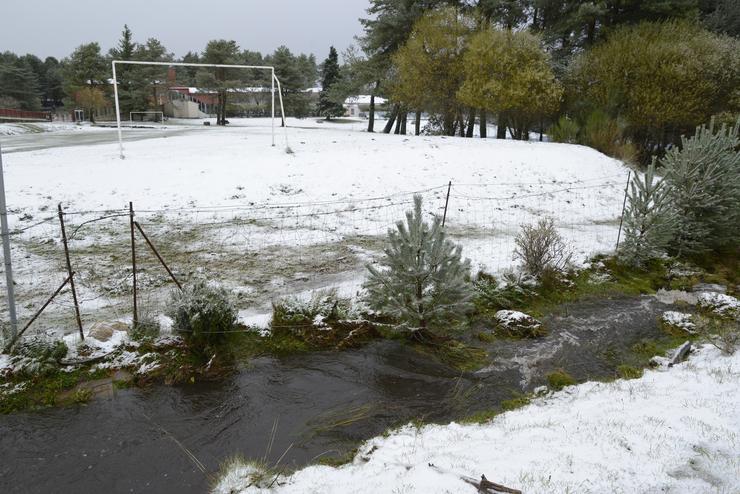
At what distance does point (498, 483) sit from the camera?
3332mm

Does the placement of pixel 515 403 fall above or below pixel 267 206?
below

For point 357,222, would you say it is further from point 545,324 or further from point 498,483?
Result: point 498,483

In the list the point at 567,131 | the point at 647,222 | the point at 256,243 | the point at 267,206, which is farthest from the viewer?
the point at 567,131

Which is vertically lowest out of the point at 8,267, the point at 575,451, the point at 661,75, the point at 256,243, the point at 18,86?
the point at 575,451

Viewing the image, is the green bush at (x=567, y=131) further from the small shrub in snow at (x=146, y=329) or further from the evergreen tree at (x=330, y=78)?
the evergreen tree at (x=330, y=78)

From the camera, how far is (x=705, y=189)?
31.3 feet

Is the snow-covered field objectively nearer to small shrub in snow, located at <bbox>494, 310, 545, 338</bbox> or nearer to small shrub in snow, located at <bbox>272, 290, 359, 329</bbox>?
small shrub in snow, located at <bbox>494, 310, 545, 338</bbox>

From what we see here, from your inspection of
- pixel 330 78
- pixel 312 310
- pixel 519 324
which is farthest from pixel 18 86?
pixel 519 324

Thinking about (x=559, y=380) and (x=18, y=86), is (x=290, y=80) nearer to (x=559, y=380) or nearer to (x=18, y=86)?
(x=18, y=86)

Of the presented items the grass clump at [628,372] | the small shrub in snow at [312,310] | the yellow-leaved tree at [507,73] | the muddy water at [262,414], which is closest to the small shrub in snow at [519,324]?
the muddy water at [262,414]

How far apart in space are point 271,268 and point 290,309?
1.91 m

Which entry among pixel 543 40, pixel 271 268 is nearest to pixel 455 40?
pixel 543 40

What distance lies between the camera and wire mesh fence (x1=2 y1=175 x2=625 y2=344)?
704cm

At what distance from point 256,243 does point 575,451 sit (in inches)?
283
